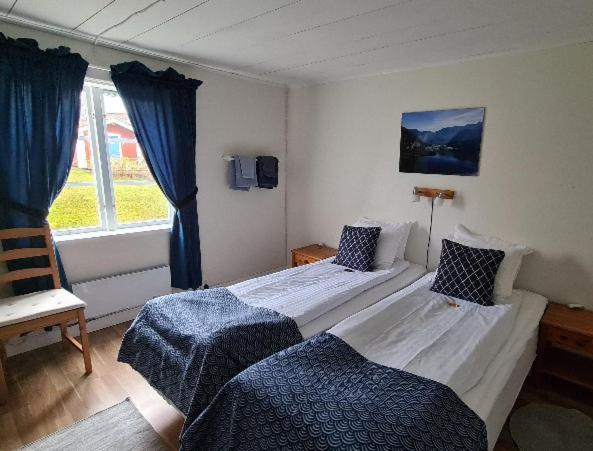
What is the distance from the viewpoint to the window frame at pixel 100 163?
2.70 metres

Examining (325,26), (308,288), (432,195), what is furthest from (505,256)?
(325,26)

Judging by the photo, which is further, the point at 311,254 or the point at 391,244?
the point at 311,254

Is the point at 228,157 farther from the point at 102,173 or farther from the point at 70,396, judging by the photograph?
the point at 70,396

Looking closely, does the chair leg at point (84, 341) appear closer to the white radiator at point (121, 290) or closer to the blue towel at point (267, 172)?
the white radiator at point (121, 290)

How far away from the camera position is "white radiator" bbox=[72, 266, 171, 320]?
8.99ft

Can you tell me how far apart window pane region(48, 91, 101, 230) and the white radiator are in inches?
20.6

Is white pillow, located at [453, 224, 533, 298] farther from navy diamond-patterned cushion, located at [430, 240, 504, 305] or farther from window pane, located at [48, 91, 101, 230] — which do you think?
window pane, located at [48, 91, 101, 230]

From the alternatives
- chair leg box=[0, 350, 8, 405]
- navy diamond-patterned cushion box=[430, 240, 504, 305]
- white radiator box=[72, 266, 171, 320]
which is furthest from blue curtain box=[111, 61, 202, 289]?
navy diamond-patterned cushion box=[430, 240, 504, 305]

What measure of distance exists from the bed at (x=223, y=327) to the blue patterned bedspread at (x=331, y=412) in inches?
8.1

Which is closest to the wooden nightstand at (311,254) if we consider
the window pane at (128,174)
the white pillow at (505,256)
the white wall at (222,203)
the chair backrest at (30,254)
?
the white wall at (222,203)

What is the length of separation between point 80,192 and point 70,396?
5.19 ft

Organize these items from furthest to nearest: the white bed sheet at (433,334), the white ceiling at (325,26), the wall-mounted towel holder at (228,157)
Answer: the wall-mounted towel holder at (228,157) < the white ceiling at (325,26) < the white bed sheet at (433,334)

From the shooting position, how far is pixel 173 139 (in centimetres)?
294

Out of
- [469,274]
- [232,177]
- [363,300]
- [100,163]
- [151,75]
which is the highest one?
[151,75]
